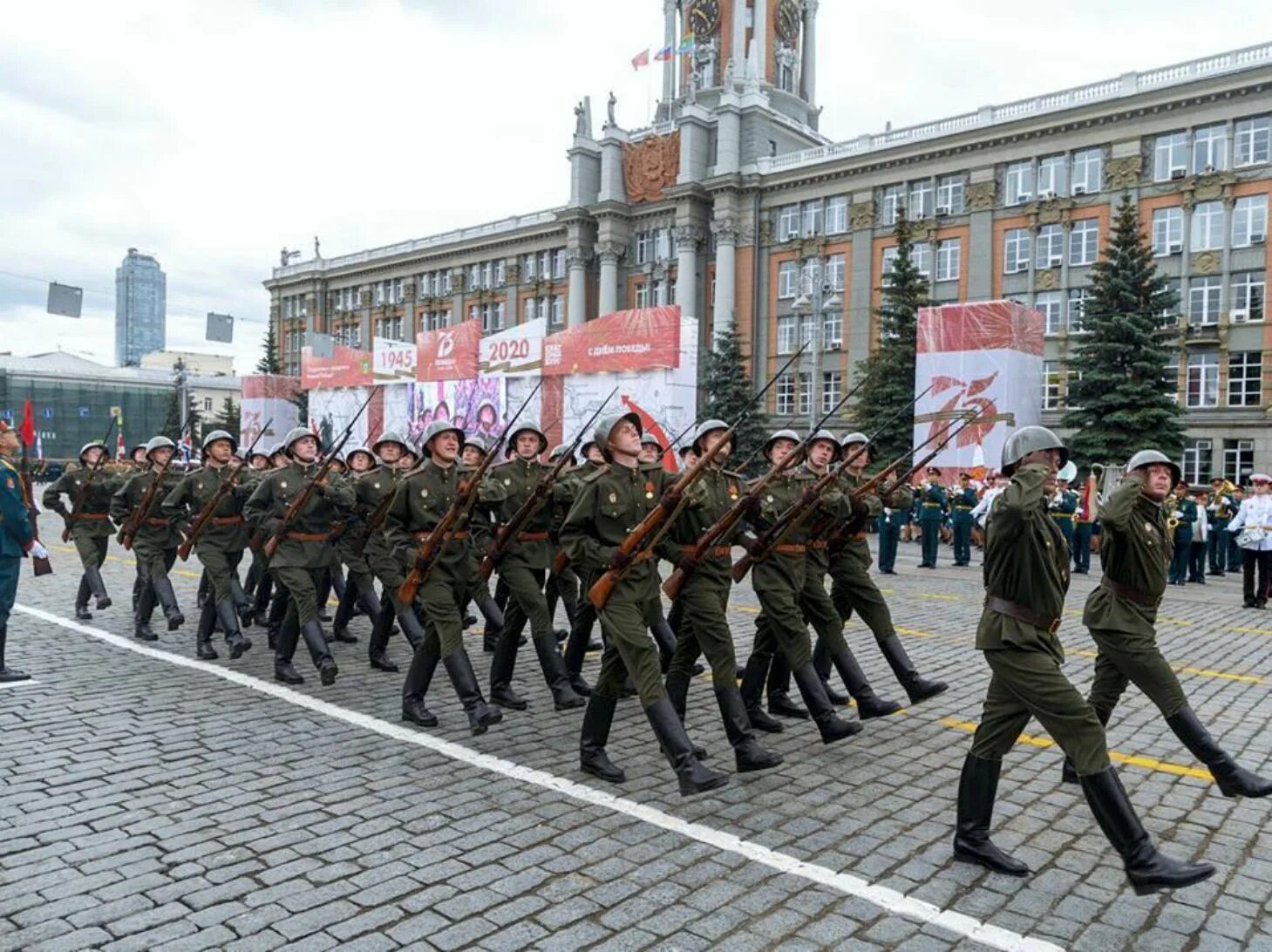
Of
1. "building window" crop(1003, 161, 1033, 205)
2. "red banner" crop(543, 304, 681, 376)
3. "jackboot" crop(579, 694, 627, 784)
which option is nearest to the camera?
"jackboot" crop(579, 694, 627, 784)

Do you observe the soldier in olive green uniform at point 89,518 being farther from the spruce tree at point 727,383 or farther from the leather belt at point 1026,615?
the spruce tree at point 727,383

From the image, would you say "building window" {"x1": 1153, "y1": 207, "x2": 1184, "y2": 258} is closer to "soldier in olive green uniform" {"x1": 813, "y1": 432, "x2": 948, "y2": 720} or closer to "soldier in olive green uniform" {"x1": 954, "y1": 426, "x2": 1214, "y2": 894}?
"soldier in olive green uniform" {"x1": 813, "y1": 432, "x2": 948, "y2": 720}

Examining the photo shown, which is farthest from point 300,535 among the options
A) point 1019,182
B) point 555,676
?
point 1019,182

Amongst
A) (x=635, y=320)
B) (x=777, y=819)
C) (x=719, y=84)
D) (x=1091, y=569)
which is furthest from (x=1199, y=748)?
(x=719, y=84)

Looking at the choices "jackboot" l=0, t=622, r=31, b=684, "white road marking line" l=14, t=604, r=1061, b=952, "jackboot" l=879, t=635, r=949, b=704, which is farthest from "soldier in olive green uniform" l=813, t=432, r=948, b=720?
"jackboot" l=0, t=622, r=31, b=684

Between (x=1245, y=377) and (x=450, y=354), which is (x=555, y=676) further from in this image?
(x=1245, y=377)

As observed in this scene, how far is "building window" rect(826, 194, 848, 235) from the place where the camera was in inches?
1982

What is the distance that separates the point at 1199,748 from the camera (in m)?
5.11

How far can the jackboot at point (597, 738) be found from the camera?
18.2ft

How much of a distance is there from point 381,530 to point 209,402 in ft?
325

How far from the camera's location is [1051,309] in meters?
43.1

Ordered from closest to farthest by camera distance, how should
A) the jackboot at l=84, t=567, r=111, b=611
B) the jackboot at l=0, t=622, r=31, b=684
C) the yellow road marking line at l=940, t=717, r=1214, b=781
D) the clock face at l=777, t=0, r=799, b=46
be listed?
the yellow road marking line at l=940, t=717, r=1214, b=781, the jackboot at l=0, t=622, r=31, b=684, the jackboot at l=84, t=567, r=111, b=611, the clock face at l=777, t=0, r=799, b=46

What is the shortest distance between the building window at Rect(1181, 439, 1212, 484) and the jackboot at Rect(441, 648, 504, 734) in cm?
3933

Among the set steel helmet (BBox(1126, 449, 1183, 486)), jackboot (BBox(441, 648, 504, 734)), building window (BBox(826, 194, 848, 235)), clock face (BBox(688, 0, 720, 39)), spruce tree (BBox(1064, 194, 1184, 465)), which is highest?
clock face (BBox(688, 0, 720, 39))
